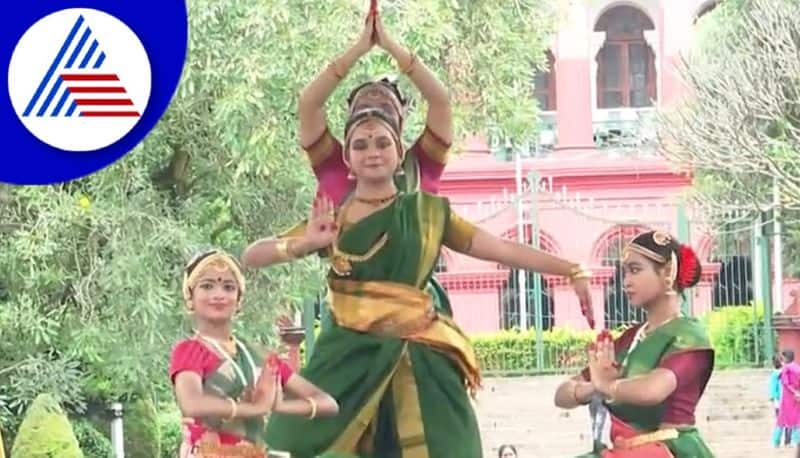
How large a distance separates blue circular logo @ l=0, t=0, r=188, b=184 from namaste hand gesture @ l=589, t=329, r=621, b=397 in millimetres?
1900

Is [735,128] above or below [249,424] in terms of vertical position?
above

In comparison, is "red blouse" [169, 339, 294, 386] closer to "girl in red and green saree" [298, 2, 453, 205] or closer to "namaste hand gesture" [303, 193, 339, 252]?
"namaste hand gesture" [303, 193, 339, 252]

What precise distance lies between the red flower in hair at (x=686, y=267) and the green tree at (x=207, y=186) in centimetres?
258

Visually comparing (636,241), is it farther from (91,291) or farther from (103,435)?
(103,435)

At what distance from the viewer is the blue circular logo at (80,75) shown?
15.6ft

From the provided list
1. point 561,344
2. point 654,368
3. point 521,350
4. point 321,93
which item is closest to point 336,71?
point 321,93

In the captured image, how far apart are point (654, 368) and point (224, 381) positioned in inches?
31.2

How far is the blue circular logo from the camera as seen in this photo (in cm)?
477

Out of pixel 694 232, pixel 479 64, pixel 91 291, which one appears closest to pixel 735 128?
pixel 694 232

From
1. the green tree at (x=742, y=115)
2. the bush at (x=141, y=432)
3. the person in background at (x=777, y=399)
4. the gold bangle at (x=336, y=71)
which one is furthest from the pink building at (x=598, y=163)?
the gold bangle at (x=336, y=71)

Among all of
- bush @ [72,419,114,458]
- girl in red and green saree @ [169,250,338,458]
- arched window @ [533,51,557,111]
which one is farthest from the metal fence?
girl in red and green saree @ [169,250,338,458]

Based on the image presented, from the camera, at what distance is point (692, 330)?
3.34m

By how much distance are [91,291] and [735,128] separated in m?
4.48

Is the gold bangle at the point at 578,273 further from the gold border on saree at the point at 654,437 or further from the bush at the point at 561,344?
the bush at the point at 561,344
